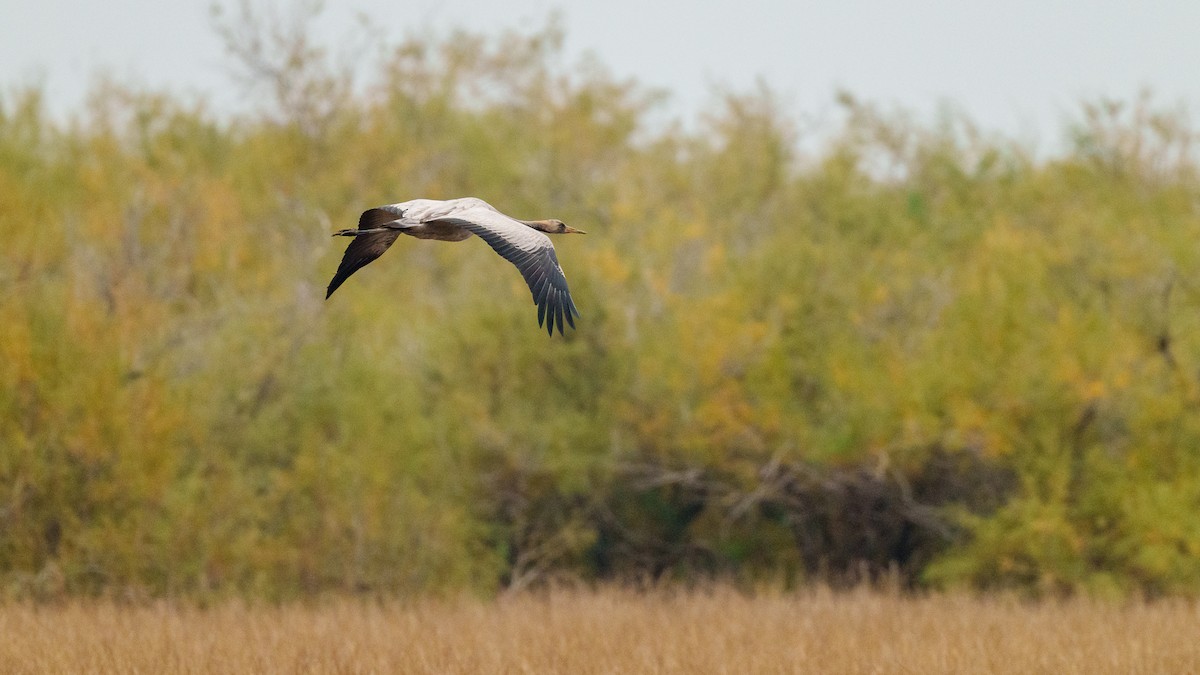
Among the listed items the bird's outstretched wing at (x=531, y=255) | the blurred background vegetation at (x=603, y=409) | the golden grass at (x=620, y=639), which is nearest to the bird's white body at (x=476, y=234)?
the bird's outstretched wing at (x=531, y=255)

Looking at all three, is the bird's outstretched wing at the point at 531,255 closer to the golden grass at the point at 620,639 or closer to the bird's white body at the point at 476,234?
the bird's white body at the point at 476,234

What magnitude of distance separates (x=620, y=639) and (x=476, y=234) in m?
5.65

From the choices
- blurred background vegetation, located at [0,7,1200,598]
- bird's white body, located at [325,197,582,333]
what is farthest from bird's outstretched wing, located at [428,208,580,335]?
blurred background vegetation, located at [0,7,1200,598]

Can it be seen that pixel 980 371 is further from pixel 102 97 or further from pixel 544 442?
pixel 102 97

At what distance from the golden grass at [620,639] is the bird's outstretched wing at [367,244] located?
288 centimetres

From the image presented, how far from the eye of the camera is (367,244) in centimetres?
1076

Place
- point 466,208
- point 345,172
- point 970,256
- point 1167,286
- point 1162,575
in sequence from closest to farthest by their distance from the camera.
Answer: point 466,208 → point 1162,575 → point 1167,286 → point 970,256 → point 345,172

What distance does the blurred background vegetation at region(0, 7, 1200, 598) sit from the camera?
20703 millimetres

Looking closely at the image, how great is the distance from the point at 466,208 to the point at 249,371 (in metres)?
12.7

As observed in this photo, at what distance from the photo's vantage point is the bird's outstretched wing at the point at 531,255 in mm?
9117

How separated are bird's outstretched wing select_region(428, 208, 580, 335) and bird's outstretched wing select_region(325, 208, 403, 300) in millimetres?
670

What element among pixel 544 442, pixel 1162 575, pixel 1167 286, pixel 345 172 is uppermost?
pixel 345 172

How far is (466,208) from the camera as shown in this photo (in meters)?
10.2

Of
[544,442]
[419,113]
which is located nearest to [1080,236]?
[544,442]
